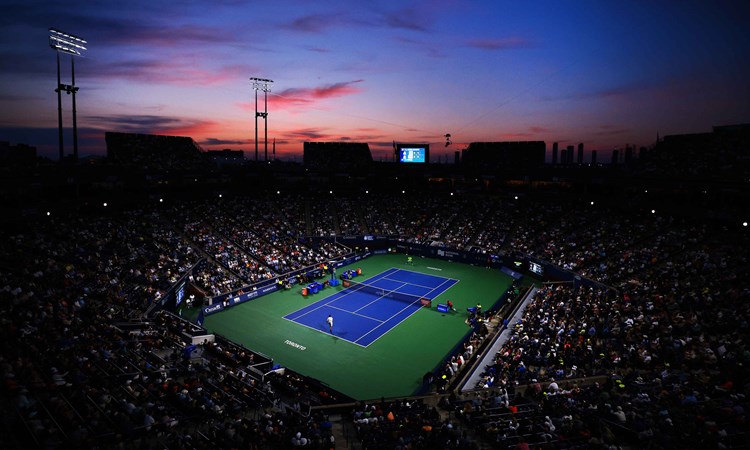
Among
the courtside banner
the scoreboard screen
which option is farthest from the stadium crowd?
the scoreboard screen

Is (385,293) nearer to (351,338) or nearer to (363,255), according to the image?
(351,338)

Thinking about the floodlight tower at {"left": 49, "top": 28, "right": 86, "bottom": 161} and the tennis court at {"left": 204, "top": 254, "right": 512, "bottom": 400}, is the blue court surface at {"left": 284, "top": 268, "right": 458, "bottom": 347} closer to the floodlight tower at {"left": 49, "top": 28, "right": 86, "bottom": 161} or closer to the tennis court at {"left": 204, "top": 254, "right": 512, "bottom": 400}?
the tennis court at {"left": 204, "top": 254, "right": 512, "bottom": 400}

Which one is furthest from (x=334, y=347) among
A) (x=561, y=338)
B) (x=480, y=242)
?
(x=480, y=242)

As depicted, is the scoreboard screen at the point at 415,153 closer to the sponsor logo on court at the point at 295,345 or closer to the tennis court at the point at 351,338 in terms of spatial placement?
the tennis court at the point at 351,338

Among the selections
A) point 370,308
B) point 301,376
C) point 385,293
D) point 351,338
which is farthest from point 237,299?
point 301,376

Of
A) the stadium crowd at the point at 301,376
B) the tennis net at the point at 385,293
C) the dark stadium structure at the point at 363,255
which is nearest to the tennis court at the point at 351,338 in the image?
the tennis net at the point at 385,293
